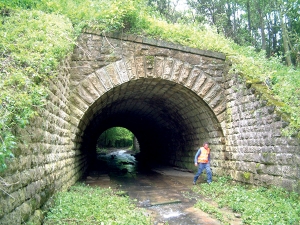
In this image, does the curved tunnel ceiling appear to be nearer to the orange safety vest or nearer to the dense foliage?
the orange safety vest

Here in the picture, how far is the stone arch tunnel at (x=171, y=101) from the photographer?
5.16 metres

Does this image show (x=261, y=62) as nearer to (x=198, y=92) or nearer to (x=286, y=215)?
(x=198, y=92)

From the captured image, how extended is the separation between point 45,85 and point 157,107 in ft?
26.7

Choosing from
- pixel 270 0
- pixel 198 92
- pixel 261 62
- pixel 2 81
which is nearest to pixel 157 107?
pixel 198 92

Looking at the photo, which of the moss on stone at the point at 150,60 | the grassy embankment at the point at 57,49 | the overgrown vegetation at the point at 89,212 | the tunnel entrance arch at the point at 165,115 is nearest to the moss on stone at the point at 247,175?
the grassy embankment at the point at 57,49

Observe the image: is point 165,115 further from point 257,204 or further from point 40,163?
point 40,163

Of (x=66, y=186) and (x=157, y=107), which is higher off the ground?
(x=157, y=107)

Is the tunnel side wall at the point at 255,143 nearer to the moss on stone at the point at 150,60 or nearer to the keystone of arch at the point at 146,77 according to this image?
the keystone of arch at the point at 146,77

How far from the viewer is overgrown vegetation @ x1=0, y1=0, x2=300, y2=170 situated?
3338 mm

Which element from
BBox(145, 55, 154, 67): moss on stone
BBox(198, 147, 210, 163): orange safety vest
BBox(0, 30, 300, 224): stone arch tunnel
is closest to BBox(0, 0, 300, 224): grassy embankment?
BBox(0, 30, 300, 224): stone arch tunnel

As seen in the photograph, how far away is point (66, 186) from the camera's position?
Answer: 6.55 metres

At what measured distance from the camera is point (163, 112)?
1282cm

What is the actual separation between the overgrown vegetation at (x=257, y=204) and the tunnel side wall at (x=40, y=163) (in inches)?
126

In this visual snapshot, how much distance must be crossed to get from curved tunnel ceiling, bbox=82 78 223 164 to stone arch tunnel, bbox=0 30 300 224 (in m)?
0.06
